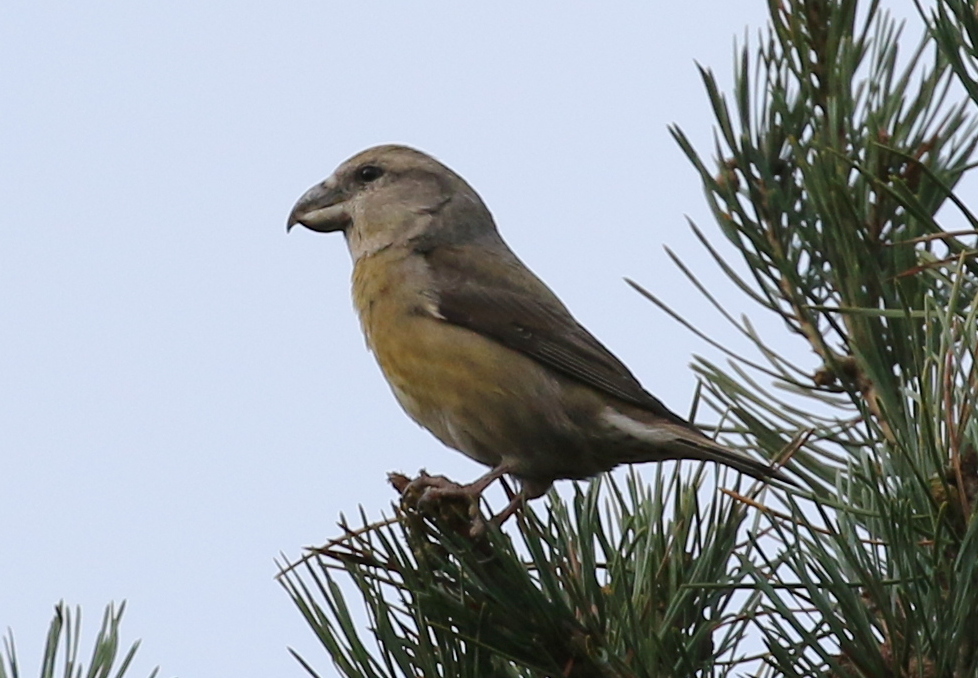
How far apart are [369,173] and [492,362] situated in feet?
4.27

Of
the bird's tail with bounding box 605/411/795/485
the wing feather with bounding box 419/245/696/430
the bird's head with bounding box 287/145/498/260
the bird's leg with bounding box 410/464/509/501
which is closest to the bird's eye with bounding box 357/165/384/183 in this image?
the bird's head with bounding box 287/145/498/260

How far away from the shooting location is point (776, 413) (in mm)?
2691

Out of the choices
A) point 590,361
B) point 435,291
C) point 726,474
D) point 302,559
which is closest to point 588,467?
point 590,361

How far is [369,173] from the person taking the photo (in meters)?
Result: 5.06

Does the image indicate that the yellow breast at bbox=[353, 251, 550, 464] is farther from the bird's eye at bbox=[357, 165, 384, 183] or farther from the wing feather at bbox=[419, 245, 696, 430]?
the bird's eye at bbox=[357, 165, 384, 183]

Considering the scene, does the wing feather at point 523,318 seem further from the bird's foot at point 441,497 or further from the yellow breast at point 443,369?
the bird's foot at point 441,497

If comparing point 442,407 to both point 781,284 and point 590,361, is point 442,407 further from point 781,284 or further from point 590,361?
point 781,284

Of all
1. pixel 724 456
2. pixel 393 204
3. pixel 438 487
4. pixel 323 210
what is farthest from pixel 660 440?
pixel 323 210

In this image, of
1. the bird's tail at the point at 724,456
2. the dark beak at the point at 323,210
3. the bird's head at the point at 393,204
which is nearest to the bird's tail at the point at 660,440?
the bird's tail at the point at 724,456

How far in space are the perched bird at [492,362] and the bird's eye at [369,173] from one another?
18cm

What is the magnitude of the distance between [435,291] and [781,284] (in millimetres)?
1809

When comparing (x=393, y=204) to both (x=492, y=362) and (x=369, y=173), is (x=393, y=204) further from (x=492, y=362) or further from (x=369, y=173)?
(x=492, y=362)

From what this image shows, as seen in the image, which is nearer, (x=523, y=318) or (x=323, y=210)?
(x=523, y=318)

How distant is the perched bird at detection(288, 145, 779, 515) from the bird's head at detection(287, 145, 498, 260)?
11 mm
